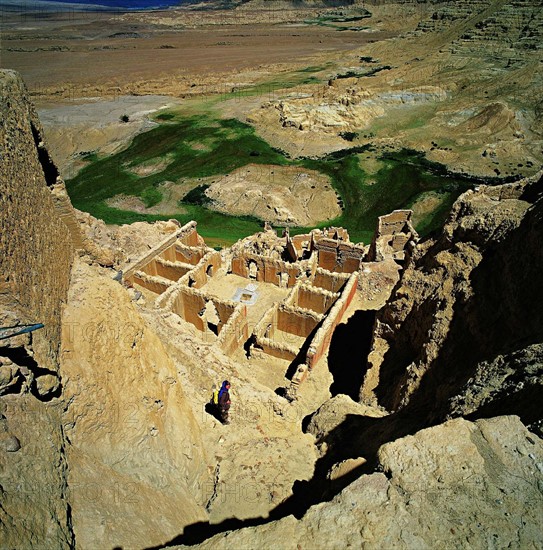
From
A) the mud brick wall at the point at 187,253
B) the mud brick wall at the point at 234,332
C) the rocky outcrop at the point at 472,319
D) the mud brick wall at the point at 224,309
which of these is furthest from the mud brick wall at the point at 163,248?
the rocky outcrop at the point at 472,319

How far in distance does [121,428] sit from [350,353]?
1083cm

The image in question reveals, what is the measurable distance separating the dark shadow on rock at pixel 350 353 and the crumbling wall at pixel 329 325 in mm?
491

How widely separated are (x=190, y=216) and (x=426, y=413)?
2865cm

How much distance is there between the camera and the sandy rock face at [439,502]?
14.4ft

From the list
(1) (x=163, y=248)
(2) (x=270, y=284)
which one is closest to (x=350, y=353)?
(2) (x=270, y=284)

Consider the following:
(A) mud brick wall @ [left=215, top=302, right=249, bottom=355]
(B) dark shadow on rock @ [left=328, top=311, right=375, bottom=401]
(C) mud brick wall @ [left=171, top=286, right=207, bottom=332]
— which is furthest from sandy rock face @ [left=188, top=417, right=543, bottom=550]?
(C) mud brick wall @ [left=171, top=286, right=207, bottom=332]

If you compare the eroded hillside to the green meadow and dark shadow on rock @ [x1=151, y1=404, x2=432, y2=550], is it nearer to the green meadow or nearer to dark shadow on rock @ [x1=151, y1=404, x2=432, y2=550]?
dark shadow on rock @ [x1=151, y1=404, x2=432, y2=550]

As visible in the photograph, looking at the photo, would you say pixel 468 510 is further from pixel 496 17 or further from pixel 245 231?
pixel 496 17

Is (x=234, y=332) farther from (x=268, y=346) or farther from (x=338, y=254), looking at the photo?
(x=338, y=254)

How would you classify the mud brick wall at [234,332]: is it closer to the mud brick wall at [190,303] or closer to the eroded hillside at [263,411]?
the mud brick wall at [190,303]

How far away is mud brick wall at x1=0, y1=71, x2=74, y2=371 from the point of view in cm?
590

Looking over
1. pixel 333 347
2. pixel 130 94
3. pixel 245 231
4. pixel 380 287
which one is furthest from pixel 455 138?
pixel 130 94

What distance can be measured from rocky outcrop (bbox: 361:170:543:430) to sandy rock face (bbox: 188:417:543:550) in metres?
0.68

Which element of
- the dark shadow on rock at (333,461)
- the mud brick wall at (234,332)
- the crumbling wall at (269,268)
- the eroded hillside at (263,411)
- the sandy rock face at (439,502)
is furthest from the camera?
the crumbling wall at (269,268)
